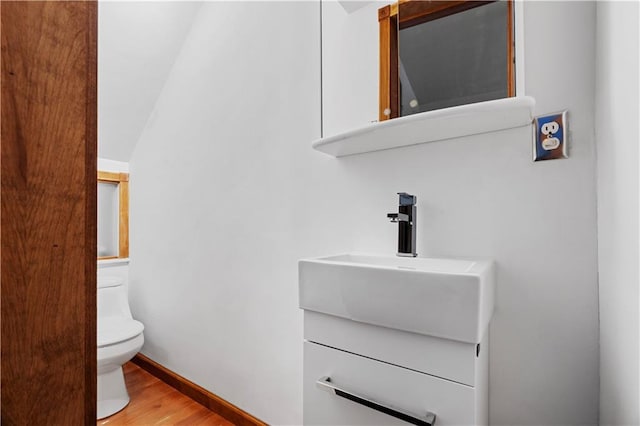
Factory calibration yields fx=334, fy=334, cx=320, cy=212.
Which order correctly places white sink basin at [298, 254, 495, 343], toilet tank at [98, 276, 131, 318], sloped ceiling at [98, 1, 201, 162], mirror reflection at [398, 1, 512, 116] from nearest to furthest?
white sink basin at [298, 254, 495, 343], mirror reflection at [398, 1, 512, 116], sloped ceiling at [98, 1, 201, 162], toilet tank at [98, 276, 131, 318]

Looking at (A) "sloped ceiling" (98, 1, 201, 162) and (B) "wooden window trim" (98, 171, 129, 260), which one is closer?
(A) "sloped ceiling" (98, 1, 201, 162)

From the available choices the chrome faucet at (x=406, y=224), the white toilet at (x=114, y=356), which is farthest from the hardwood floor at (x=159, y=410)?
the chrome faucet at (x=406, y=224)

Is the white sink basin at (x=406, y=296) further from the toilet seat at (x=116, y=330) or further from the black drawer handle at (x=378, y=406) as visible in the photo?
the toilet seat at (x=116, y=330)

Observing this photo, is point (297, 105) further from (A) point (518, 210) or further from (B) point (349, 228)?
(A) point (518, 210)

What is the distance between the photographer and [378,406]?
0.81 meters

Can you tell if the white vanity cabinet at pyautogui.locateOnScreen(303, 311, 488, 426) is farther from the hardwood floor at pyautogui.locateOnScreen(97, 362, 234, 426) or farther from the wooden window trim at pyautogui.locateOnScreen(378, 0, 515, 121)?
the hardwood floor at pyautogui.locateOnScreen(97, 362, 234, 426)

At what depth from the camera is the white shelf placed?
0.84m

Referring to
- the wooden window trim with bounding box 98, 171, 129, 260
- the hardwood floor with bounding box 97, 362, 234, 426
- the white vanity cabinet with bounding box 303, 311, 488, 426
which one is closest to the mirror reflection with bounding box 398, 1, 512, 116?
the white vanity cabinet with bounding box 303, 311, 488, 426

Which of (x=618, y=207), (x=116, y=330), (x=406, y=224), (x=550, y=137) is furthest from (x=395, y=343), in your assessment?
(x=116, y=330)

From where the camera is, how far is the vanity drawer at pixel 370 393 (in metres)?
0.74

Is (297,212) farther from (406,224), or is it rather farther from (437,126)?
(437,126)

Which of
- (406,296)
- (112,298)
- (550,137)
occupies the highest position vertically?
(550,137)

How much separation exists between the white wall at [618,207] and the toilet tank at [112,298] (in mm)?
2372

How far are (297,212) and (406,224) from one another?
513 millimetres
